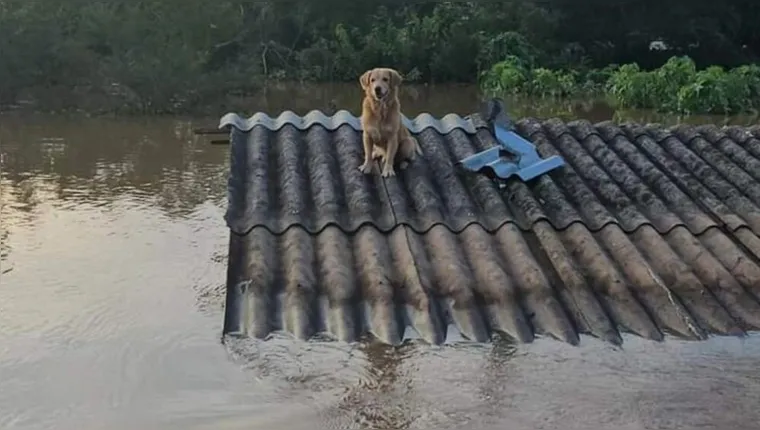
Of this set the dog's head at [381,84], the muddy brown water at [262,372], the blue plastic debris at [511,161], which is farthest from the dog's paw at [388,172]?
the muddy brown water at [262,372]

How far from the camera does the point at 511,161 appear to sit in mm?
5441

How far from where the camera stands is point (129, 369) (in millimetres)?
4812

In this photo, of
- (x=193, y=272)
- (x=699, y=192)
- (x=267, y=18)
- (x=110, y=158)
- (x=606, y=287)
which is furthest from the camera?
(x=267, y=18)

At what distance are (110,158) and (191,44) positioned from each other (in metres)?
8.97

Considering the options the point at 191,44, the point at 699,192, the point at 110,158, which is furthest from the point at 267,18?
the point at 699,192

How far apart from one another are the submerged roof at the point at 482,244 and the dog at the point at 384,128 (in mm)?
105

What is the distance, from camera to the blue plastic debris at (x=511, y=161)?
5277 millimetres

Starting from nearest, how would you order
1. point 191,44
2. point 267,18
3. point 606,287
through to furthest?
point 606,287, point 191,44, point 267,18

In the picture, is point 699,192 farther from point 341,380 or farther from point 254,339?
point 254,339

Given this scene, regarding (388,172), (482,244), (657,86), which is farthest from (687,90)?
Result: (482,244)

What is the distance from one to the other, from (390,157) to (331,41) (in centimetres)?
2354

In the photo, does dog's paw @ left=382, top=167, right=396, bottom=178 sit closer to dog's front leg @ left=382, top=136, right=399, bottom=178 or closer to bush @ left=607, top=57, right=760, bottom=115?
dog's front leg @ left=382, top=136, right=399, bottom=178

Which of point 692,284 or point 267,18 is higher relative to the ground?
point 692,284

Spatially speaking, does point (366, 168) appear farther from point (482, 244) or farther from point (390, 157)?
point (482, 244)
